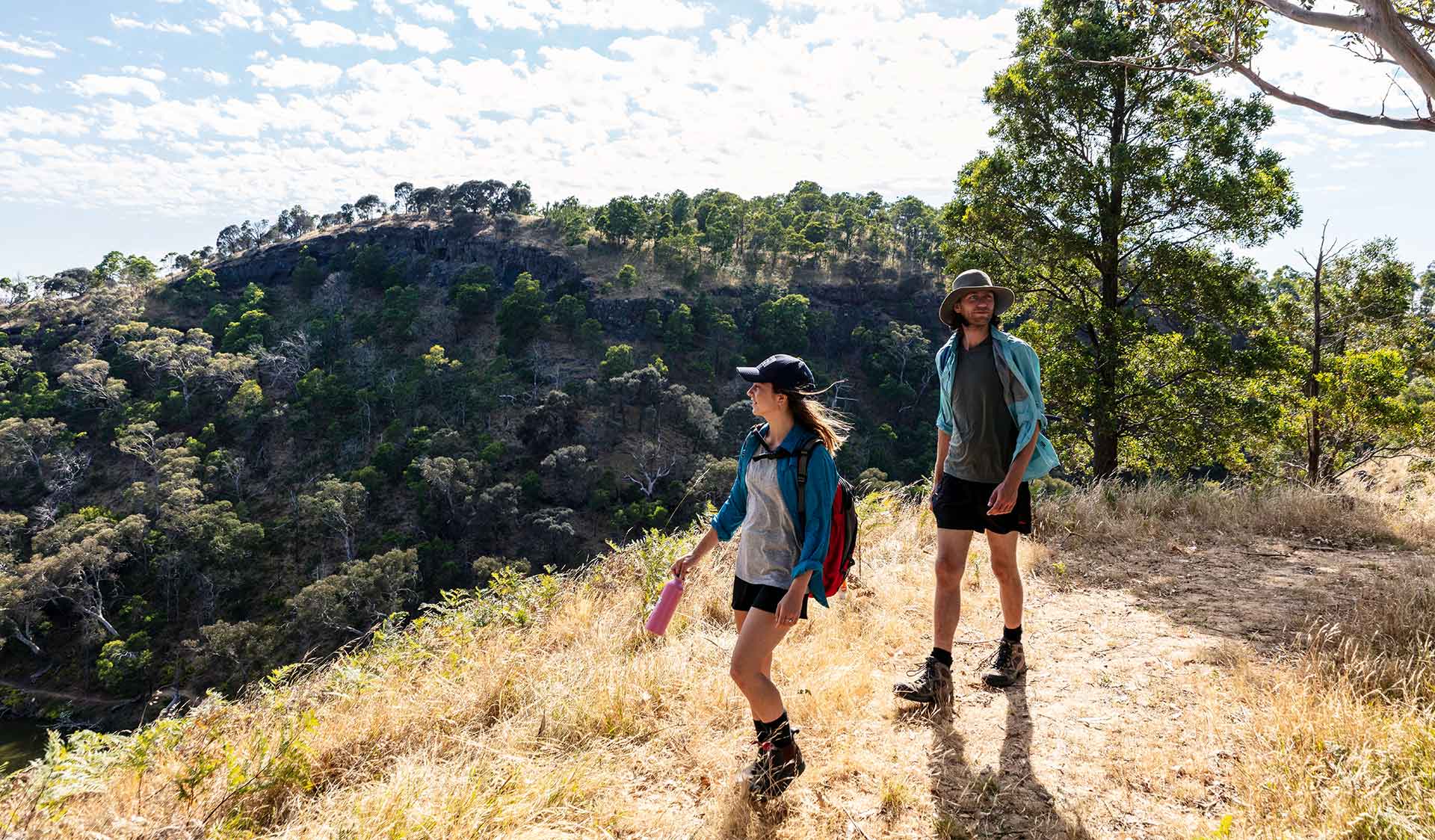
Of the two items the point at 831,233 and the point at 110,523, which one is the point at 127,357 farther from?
the point at 831,233

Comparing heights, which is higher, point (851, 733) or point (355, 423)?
point (851, 733)

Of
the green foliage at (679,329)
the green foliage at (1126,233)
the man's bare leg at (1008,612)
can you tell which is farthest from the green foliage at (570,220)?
the man's bare leg at (1008,612)

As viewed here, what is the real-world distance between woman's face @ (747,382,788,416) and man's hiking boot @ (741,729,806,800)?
45.1 inches

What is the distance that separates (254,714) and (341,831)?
62.4 inches

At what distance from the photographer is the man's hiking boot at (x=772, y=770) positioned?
2281 mm

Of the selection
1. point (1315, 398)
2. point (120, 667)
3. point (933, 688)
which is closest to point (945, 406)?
point (933, 688)

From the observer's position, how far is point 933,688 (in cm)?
284

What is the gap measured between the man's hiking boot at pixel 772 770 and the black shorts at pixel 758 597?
1.56 feet

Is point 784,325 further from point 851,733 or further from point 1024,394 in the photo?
point 851,733

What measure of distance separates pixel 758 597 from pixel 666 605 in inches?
20.2

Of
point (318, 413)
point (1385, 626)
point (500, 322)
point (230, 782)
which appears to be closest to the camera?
point (230, 782)

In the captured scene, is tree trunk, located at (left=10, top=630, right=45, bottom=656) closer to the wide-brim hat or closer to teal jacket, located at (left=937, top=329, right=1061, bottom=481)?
the wide-brim hat

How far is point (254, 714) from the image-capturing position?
10.4ft

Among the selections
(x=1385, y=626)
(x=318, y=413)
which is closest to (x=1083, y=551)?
(x=1385, y=626)
